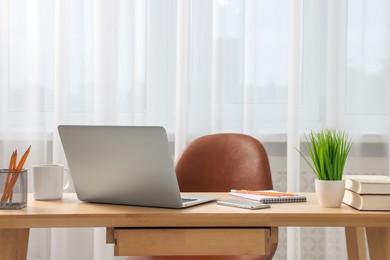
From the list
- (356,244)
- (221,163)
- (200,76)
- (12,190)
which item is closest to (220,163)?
(221,163)

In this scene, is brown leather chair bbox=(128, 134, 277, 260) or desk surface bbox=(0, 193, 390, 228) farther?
brown leather chair bbox=(128, 134, 277, 260)

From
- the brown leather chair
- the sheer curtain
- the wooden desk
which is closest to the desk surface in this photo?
the wooden desk

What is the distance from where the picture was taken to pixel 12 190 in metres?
1.57

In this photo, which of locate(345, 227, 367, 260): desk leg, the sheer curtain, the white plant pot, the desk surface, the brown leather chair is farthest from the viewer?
the sheer curtain

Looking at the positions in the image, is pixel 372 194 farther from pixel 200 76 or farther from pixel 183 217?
pixel 200 76

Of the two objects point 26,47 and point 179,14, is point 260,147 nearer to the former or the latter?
point 179,14

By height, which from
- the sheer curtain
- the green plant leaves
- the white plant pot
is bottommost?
the white plant pot

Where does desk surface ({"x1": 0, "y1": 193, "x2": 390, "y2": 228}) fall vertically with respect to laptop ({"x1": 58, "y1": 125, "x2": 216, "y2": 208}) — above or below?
below

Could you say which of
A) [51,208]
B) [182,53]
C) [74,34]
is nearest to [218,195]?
[51,208]

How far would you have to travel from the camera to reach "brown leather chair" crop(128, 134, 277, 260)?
91.2 inches

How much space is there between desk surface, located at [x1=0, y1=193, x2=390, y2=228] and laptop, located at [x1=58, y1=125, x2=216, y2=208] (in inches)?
2.1

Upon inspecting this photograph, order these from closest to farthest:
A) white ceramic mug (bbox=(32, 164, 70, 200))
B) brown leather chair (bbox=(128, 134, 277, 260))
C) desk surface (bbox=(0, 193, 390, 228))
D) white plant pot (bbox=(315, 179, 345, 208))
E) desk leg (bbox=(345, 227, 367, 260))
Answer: desk surface (bbox=(0, 193, 390, 228))
white plant pot (bbox=(315, 179, 345, 208))
white ceramic mug (bbox=(32, 164, 70, 200))
desk leg (bbox=(345, 227, 367, 260))
brown leather chair (bbox=(128, 134, 277, 260))

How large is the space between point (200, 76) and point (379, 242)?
152cm

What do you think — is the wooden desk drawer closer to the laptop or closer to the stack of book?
the laptop
